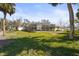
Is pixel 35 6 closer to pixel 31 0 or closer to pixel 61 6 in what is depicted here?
pixel 31 0

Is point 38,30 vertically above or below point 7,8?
below

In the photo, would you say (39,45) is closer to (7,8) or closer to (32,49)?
(32,49)

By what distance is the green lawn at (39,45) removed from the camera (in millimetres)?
2076

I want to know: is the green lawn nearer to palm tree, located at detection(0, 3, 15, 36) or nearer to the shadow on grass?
the shadow on grass

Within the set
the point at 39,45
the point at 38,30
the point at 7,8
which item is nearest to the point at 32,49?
the point at 39,45

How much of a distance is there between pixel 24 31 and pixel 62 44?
0.34 m

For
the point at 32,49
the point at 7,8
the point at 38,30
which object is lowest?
the point at 32,49

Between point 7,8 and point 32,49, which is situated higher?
point 7,8

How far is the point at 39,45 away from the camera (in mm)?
2109

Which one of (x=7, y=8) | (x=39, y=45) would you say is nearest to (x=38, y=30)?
(x=39, y=45)

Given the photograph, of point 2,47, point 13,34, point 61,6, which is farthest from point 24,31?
point 61,6

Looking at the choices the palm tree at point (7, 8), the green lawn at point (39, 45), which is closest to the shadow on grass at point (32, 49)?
the green lawn at point (39, 45)

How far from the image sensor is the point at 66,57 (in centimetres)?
206

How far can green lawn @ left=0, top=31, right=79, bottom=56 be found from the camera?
2.08 metres
